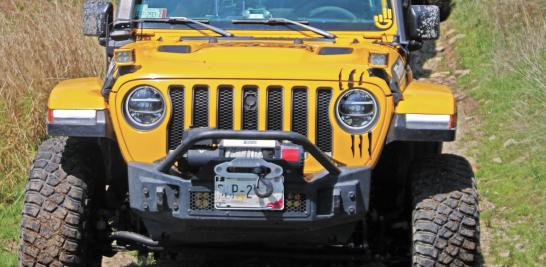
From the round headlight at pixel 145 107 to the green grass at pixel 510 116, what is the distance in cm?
261

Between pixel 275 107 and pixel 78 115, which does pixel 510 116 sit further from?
pixel 78 115

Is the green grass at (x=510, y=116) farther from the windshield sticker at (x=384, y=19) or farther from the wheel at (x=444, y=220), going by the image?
the windshield sticker at (x=384, y=19)

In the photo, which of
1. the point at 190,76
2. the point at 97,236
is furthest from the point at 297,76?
the point at 97,236

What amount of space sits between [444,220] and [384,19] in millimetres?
1564

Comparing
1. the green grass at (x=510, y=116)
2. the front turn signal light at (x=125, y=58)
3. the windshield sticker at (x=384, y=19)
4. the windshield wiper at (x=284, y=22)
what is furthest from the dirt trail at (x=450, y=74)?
the front turn signal light at (x=125, y=58)

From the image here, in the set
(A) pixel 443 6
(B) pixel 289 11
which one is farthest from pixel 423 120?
(A) pixel 443 6

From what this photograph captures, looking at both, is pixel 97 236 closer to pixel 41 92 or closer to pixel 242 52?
pixel 242 52

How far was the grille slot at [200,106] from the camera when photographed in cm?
465

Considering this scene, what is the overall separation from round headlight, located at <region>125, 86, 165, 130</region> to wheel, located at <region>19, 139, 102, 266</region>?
1.71 feet

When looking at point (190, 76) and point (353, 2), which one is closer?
point (190, 76)

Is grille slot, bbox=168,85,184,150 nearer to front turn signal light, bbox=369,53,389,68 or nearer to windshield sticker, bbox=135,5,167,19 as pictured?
front turn signal light, bbox=369,53,389,68

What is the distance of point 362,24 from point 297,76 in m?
1.31

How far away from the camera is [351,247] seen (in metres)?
5.13

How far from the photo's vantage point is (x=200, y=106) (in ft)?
15.3
